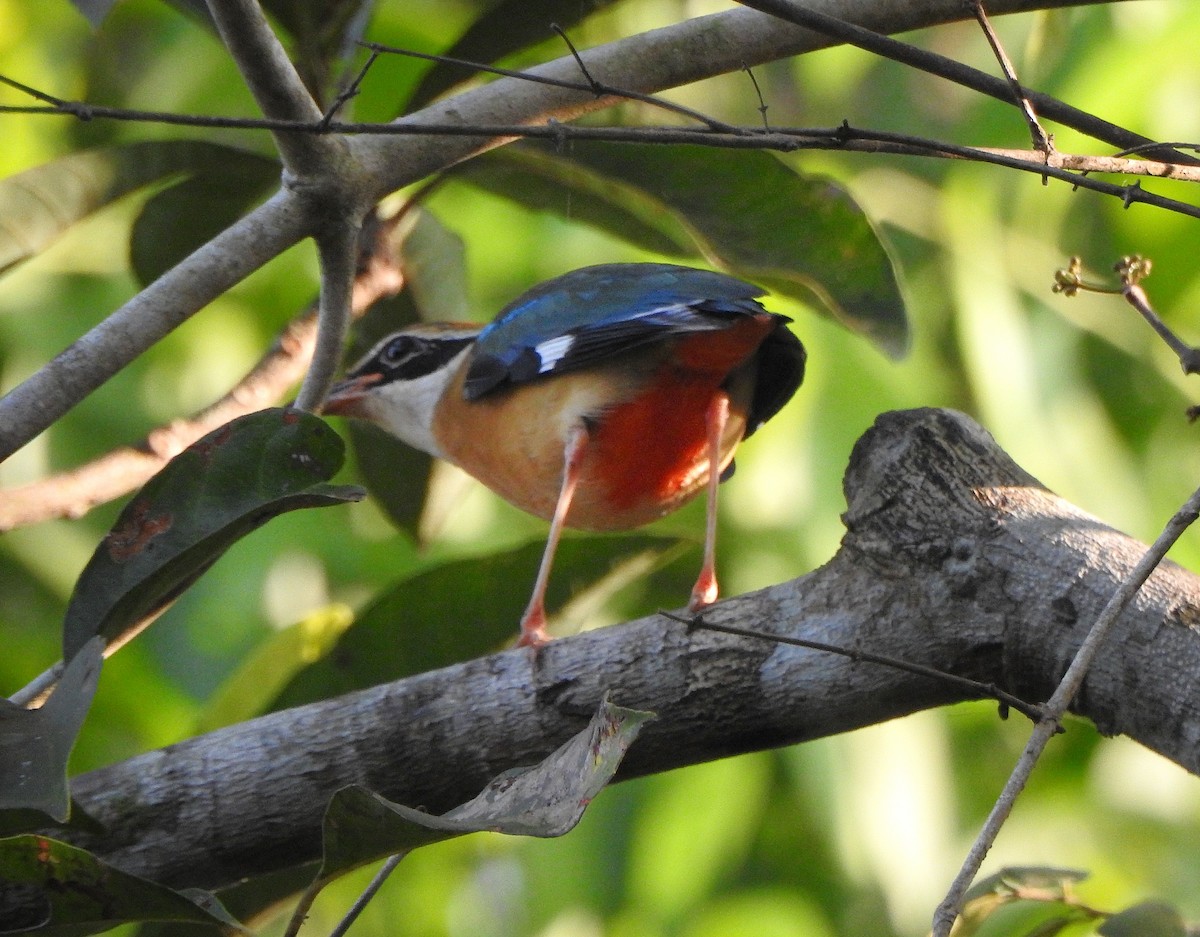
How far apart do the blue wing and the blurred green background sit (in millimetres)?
593

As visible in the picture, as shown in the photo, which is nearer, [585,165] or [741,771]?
[585,165]

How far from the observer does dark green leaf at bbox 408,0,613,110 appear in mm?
3402

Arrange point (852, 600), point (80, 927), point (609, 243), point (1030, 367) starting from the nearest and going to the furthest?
point (80, 927) < point (852, 600) < point (1030, 367) < point (609, 243)

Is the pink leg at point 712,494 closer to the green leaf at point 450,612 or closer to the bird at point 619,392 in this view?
the bird at point 619,392

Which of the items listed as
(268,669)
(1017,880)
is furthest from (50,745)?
(1017,880)

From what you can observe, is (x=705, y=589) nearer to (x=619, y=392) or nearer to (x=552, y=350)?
(x=619, y=392)

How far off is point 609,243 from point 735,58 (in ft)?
9.19

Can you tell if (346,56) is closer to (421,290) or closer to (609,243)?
(421,290)

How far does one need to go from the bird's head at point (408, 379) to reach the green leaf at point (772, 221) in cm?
75

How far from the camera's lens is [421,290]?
3.97m

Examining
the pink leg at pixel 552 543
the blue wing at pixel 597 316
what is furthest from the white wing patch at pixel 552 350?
the pink leg at pixel 552 543

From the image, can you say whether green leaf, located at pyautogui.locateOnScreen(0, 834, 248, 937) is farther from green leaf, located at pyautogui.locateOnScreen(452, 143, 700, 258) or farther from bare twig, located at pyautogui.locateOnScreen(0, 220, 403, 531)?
green leaf, located at pyautogui.locateOnScreen(452, 143, 700, 258)

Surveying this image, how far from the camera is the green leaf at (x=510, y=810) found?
1769mm


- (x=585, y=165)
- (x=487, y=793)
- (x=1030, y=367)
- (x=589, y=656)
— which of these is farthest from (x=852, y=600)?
(x=1030, y=367)
